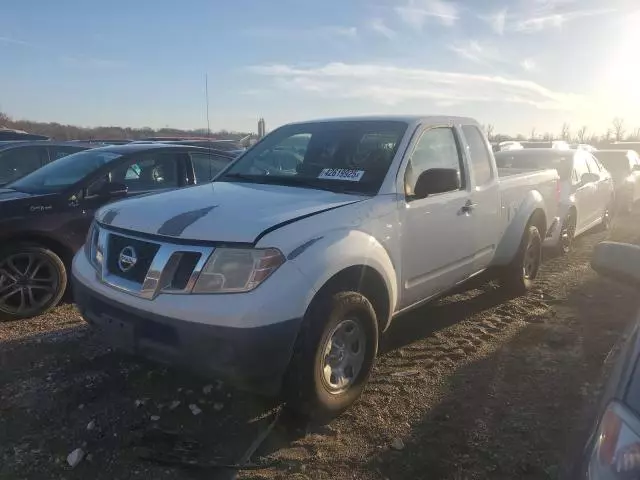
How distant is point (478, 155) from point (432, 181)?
1.32 meters

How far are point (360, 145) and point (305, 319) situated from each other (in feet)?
5.83

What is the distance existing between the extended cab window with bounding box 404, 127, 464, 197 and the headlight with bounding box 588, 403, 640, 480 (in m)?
2.51

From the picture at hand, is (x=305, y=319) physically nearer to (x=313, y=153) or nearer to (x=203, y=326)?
(x=203, y=326)

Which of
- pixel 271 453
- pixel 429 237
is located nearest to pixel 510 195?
pixel 429 237

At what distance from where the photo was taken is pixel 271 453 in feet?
10.0

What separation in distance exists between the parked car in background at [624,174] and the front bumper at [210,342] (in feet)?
37.1

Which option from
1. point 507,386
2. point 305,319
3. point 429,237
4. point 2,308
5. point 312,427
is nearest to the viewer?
point 305,319

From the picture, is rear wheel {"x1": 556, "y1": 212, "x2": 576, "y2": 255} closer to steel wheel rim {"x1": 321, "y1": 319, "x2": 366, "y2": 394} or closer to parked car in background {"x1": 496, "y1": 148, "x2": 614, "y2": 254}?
parked car in background {"x1": 496, "y1": 148, "x2": 614, "y2": 254}

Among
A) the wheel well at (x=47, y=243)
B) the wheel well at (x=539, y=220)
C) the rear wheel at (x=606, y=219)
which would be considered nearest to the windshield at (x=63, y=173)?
the wheel well at (x=47, y=243)

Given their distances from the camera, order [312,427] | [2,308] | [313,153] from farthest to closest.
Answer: [2,308] < [313,153] < [312,427]

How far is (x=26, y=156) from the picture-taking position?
9.26 metres

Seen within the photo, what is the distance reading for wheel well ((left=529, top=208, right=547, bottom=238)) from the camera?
593 centimetres

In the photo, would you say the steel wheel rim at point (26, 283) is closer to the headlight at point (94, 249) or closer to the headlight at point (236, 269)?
the headlight at point (94, 249)

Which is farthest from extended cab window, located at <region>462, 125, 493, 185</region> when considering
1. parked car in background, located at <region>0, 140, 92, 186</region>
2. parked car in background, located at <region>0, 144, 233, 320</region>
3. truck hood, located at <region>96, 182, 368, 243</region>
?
parked car in background, located at <region>0, 140, 92, 186</region>
